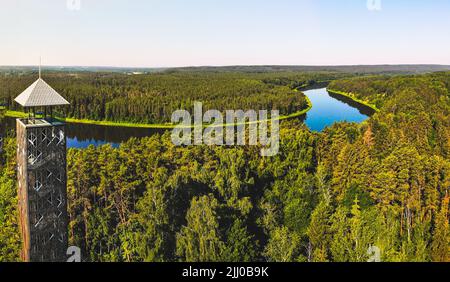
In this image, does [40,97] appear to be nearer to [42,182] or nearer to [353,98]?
[42,182]

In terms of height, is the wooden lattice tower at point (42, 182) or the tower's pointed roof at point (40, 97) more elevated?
the tower's pointed roof at point (40, 97)

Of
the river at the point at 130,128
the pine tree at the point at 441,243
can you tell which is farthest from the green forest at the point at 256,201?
the river at the point at 130,128

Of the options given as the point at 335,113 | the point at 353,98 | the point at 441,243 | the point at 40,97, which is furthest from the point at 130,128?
the point at 353,98

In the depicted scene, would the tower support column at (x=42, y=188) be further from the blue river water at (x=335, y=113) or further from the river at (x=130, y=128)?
the blue river water at (x=335, y=113)

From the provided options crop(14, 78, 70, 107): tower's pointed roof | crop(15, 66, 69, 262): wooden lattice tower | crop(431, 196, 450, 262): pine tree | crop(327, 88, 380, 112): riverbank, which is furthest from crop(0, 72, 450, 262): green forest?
crop(327, 88, 380, 112): riverbank

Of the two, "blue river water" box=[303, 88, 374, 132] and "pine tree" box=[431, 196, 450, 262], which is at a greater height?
"blue river water" box=[303, 88, 374, 132]

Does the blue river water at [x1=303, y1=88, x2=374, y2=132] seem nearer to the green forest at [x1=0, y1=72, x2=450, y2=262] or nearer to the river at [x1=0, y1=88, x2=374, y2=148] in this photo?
the river at [x1=0, y1=88, x2=374, y2=148]
